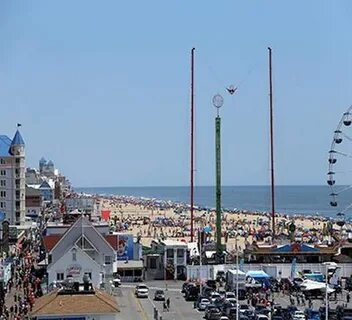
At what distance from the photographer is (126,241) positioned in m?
55.3

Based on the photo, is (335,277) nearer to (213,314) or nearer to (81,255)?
(213,314)

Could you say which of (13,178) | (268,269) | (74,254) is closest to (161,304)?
(74,254)

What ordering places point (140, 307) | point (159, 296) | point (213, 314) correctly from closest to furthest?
point (213, 314) → point (140, 307) → point (159, 296)

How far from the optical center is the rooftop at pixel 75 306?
26.0m

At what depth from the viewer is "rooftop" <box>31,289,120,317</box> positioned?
26016 mm

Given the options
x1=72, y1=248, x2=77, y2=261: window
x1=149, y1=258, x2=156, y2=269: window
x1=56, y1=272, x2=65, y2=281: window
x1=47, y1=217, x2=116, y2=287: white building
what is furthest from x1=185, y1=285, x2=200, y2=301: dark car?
x1=149, y1=258, x2=156, y2=269: window

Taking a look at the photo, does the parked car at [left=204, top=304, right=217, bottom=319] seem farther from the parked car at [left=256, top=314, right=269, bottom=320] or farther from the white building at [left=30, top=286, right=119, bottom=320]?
the white building at [left=30, top=286, right=119, bottom=320]

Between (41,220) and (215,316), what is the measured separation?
5780 cm

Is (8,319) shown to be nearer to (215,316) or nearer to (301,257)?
(215,316)

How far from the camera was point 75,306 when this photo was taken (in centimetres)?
2628

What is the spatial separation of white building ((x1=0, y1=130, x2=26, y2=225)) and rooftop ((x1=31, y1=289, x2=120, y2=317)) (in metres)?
59.3

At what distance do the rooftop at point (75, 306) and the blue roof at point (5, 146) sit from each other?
6058 cm

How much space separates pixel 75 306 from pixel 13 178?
202ft

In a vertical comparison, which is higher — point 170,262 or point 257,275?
point 170,262
